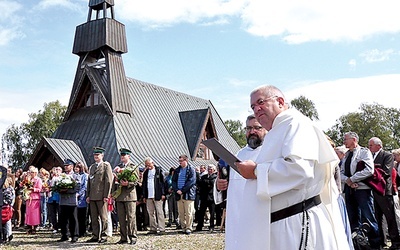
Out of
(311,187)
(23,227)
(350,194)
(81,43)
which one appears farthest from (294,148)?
(81,43)

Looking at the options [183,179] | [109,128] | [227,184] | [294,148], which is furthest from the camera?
[109,128]

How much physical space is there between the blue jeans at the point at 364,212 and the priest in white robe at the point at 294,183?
5.10m

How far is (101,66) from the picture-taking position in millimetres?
27609

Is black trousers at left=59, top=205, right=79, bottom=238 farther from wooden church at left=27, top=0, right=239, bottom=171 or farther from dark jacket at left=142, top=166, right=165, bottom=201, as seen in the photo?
wooden church at left=27, top=0, right=239, bottom=171

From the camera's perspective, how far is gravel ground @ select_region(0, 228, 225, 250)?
10.2m

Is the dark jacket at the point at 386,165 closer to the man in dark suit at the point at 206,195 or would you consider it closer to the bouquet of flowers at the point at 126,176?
the bouquet of flowers at the point at 126,176

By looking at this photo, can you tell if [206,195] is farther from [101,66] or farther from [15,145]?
[15,145]

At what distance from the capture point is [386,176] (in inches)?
319

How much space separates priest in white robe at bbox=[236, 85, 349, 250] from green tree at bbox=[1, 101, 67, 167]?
50.8m

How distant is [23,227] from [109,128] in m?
9.88

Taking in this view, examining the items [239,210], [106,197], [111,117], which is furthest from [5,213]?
[111,117]

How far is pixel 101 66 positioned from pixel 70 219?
17.5m

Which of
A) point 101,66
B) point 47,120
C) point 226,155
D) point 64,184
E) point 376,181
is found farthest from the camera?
point 47,120

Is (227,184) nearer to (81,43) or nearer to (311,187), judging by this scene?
→ (311,187)
